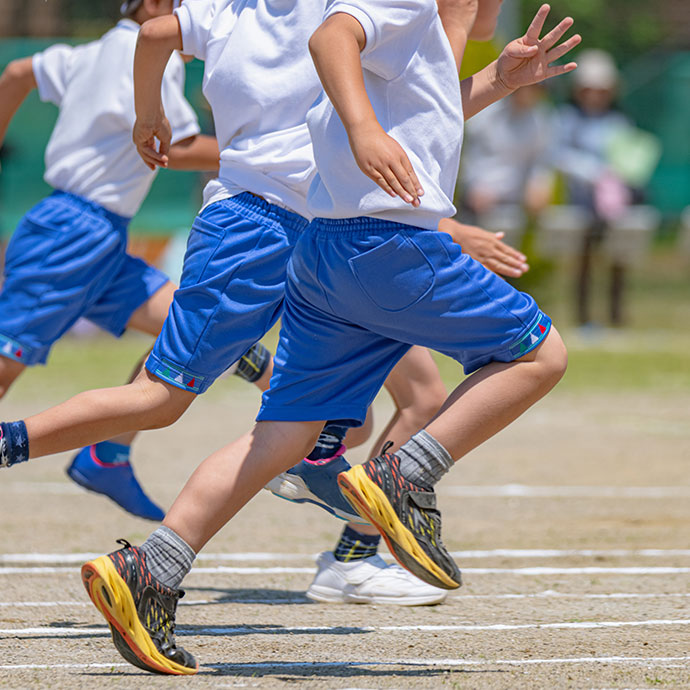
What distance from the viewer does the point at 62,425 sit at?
3875 mm

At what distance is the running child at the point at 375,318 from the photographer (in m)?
3.34

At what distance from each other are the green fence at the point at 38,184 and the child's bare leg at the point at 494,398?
10920 mm

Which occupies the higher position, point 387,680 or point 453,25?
point 453,25

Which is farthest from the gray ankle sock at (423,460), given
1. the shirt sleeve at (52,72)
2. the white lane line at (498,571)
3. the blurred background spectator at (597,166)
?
the blurred background spectator at (597,166)

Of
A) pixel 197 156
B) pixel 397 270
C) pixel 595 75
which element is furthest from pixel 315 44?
pixel 595 75

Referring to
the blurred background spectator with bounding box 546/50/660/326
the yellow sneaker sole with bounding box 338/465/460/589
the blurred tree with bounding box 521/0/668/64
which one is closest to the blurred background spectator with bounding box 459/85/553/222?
the blurred background spectator with bounding box 546/50/660/326

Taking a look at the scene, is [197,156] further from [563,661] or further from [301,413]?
[563,661]

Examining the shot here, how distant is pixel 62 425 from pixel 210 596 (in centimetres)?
98

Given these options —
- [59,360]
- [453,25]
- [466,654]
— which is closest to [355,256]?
[453,25]

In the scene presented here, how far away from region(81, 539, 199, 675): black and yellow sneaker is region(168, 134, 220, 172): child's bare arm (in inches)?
70.2

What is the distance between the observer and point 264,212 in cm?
400

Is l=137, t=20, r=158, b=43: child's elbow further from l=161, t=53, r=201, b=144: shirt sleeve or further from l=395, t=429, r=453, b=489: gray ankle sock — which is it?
l=395, t=429, r=453, b=489: gray ankle sock

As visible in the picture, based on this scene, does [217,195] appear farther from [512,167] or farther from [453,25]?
[512,167]

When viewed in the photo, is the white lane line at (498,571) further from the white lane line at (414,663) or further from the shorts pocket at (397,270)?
the shorts pocket at (397,270)
